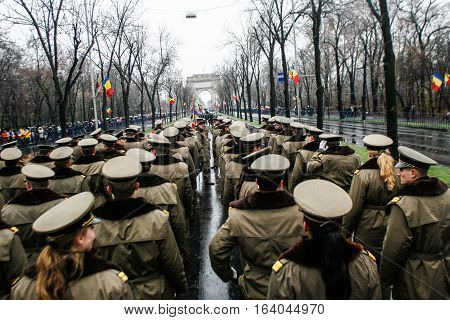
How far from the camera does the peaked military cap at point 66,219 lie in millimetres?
2146

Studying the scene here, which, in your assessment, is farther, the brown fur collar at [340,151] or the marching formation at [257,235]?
the brown fur collar at [340,151]

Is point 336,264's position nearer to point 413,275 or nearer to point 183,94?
point 413,275

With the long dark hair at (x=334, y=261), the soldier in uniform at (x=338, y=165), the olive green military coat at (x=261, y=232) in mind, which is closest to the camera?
the long dark hair at (x=334, y=261)

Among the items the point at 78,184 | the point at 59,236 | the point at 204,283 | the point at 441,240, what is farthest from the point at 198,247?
the point at 59,236

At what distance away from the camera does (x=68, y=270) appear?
2.07 metres

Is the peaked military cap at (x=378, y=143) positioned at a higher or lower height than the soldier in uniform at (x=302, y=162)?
higher

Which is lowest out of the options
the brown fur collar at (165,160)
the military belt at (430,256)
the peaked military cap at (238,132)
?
the military belt at (430,256)

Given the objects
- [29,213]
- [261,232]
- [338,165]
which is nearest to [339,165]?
[338,165]

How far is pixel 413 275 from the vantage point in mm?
3299

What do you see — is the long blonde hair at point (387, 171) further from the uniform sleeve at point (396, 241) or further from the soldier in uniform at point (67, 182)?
the soldier in uniform at point (67, 182)

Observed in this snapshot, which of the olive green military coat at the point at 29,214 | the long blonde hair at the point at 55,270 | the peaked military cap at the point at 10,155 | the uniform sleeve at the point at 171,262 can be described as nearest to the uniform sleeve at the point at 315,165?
the uniform sleeve at the point at 171,262

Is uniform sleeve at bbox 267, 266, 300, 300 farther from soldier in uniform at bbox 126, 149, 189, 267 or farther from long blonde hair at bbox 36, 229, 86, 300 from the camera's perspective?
soldier in uniform at bbox 126, 149, 189, 267

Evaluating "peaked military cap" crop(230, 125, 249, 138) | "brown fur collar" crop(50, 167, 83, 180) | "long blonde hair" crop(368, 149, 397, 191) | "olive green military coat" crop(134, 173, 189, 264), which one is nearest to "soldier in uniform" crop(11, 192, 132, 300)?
"olive green military coat" crop(134, 173, 189, 264)

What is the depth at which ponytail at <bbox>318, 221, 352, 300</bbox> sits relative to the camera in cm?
211
